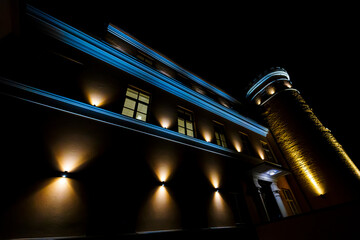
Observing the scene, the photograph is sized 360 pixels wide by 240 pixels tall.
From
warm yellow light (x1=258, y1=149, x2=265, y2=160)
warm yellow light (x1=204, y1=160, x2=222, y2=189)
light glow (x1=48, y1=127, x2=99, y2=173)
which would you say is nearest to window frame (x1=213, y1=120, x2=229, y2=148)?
warm yellow light (x1=204, y1=160, x2=222, y2=189)

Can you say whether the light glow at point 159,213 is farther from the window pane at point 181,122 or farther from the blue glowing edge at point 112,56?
the blue glowing edge at point 112,56

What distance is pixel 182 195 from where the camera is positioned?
609cm

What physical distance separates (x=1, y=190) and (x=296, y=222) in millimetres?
8973

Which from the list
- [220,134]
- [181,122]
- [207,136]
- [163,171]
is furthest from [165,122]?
[220,134]

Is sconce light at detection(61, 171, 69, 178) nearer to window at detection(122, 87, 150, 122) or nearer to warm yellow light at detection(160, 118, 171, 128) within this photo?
window at detection(122, 87, 150, 122)

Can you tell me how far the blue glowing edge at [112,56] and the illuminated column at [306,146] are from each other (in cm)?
659

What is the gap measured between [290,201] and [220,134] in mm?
6643

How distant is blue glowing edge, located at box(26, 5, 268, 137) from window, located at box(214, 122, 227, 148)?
0.88m

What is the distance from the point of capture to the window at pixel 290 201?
10355 mm

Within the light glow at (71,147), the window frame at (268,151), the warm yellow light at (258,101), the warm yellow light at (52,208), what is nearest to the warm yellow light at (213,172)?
the light glow at (71,147)

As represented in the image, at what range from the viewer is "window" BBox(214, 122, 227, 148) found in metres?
9.98

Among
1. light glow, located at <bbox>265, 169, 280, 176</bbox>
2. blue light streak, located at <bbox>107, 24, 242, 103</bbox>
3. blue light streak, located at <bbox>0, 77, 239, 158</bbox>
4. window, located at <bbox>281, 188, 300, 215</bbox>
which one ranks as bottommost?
window, located at <bbox>281, 188, 300, 215</bbox>

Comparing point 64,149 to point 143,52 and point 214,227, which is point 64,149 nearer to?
point 214,227

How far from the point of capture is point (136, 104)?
24.1ft
